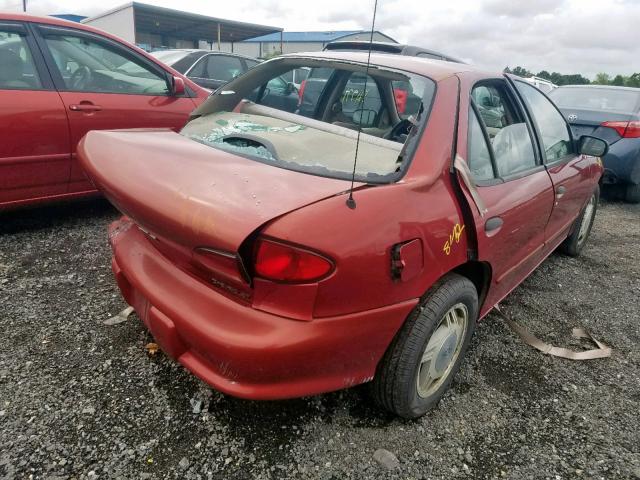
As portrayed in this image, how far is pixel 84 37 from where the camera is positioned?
12.0 ft

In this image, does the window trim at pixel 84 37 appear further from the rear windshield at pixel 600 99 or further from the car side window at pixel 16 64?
the rear windshield at pixel 600 99

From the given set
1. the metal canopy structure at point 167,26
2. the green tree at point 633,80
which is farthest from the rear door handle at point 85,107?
the green tree at point 633,80

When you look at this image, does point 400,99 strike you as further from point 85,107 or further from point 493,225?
point 85,107

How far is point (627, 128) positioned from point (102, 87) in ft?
18.4

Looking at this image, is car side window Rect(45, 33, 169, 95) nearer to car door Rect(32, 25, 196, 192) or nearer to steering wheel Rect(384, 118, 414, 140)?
car door Rect(32, 25, 196, 192)

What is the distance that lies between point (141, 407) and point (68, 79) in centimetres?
267

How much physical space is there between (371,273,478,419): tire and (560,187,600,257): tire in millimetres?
2237

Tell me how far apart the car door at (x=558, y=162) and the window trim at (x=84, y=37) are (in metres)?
2.81

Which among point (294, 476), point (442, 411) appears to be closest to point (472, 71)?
point (442, 411)

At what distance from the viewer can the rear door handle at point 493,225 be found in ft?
6.64

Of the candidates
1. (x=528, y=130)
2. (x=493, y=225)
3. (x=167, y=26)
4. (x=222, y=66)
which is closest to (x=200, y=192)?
(x=493, y=225)

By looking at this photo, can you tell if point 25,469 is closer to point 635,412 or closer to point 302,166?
point 302,166

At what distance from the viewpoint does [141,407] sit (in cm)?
Answer: 193

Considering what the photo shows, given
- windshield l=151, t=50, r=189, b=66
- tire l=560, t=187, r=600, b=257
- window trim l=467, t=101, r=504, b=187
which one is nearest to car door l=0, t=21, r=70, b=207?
window trim l=467, t=101, r=504, b=187
